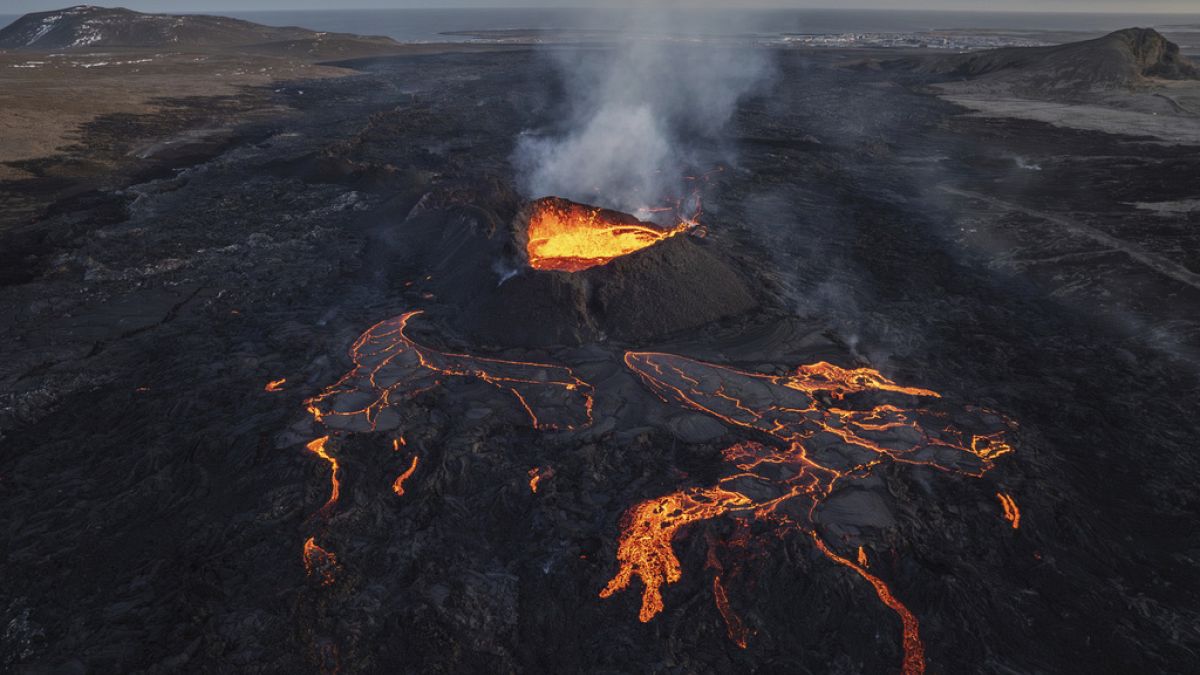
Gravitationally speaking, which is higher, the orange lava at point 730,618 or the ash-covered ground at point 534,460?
the ash-covered ground at point 534,460

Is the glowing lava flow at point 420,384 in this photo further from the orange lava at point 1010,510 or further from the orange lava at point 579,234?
the orange lava at point 1010,510

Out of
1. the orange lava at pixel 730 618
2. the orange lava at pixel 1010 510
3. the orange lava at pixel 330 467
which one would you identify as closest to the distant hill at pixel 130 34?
the orange lava at pixel 330 467

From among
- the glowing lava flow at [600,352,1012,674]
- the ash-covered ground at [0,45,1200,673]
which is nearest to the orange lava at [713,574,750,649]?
the glowing lava flow at [600,352,1012,674]

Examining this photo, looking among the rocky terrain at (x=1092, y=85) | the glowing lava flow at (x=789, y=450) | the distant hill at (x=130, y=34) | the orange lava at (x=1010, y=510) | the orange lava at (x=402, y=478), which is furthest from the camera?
the distant hill at (x=130, y=34)

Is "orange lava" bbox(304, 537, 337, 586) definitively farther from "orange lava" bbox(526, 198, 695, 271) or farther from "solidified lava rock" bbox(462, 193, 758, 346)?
"orange lava" bbox(526, 198, 695, 271)

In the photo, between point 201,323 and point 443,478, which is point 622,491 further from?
point 201,323

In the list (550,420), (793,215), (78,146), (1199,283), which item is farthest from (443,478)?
(78,146)
